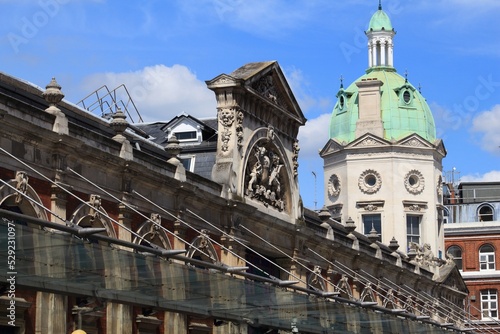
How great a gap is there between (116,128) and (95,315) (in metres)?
7.17

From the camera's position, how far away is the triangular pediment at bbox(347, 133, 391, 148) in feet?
303

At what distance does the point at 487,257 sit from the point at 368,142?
59.0 feet

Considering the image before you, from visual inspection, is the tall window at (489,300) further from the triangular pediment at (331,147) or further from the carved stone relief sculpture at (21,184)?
the carved stone relief sculpture at (21,184)

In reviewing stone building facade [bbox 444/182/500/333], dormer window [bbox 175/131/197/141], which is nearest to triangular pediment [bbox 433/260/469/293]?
stone building facade [bbox 444/182/500/333]

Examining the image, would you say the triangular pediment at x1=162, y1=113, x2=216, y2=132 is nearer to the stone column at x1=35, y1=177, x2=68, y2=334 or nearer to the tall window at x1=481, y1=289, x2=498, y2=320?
the stone column at x1=35, y1=177, x2=68, y2=334

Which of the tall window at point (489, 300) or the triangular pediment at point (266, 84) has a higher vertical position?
the triangular pediment at point (266, 84)

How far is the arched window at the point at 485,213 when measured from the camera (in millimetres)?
108938

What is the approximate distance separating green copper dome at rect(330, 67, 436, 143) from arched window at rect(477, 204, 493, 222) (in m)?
16.8

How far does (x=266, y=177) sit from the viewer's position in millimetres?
53406

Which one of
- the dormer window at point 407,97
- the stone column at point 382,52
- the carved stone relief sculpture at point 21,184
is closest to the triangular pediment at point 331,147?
the dormer window at point 407,97

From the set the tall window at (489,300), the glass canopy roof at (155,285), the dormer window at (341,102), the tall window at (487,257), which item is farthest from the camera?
the tall window at (487,257)

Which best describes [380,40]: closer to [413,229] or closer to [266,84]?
[413,229]

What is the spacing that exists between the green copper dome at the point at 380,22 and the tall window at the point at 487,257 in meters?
20.7

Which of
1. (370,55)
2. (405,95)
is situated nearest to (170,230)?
(405,95)
